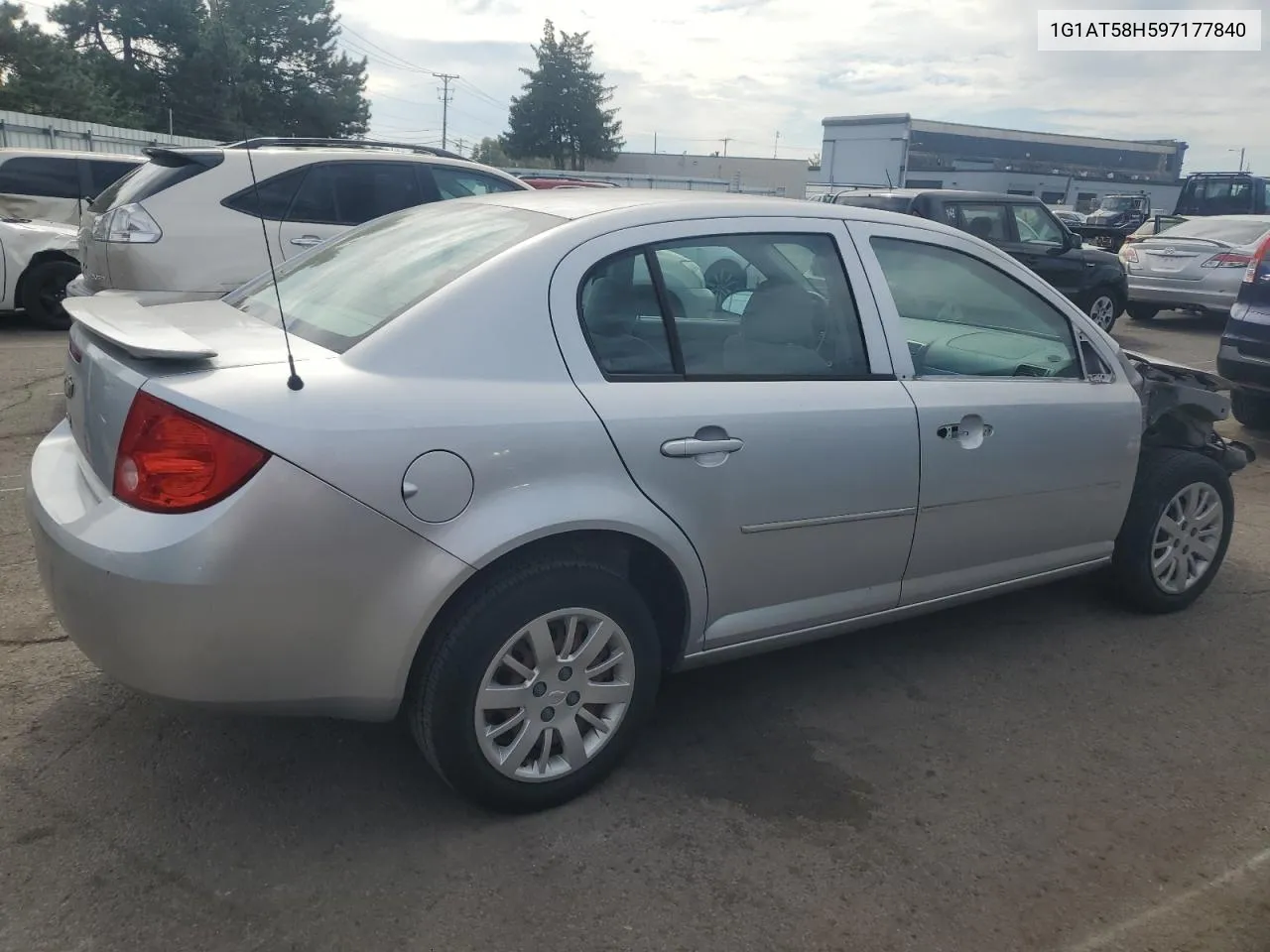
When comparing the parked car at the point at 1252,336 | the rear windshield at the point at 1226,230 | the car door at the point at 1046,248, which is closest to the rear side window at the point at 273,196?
the parked car at the point at 1252,336

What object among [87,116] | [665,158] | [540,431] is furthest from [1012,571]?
[665,158]

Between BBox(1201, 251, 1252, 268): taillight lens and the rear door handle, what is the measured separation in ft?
40.7

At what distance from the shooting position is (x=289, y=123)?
46.4 meters

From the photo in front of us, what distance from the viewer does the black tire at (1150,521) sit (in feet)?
13.8

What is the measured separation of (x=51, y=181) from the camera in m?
10.4

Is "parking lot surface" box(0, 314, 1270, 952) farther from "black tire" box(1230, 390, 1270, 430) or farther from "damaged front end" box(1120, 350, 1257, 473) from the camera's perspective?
"black tire" box(1230, 390, 1270, 430)

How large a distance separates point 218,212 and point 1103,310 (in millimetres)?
10289

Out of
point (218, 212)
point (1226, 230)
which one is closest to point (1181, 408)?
point (218, 212)

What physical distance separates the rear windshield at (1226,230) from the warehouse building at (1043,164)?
27.2 m

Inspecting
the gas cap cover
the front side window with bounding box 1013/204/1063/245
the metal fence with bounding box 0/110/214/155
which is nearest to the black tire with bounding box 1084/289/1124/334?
the front side window with bounding box 1013/204/1063/245

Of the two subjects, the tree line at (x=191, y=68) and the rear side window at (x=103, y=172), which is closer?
the rear side window at (x=103, y=172)

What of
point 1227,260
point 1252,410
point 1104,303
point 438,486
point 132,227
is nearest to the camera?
point 438,486

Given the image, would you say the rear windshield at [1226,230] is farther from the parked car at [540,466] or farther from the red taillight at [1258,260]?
the parked car at [540,466]

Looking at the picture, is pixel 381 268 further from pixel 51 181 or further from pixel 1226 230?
pixel 1226 230
